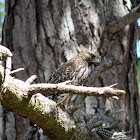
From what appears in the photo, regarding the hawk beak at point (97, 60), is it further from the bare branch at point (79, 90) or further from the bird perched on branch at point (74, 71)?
the bare branch at point (79, 90)

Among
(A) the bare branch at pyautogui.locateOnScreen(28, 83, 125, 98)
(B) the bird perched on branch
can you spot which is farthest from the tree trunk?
(A) the bare branch at pyautogui.locateOnScreen(28, 83, 125, 98)

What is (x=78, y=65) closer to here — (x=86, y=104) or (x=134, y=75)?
(x=86, y=104)

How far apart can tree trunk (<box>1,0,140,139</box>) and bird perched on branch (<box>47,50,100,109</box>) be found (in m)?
0.08

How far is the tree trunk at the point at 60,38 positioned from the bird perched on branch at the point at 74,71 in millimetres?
82

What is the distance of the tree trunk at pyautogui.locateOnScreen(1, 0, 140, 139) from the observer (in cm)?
361

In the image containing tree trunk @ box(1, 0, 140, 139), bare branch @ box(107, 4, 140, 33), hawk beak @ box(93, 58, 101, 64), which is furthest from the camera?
hawk beak @ box(93, 58, 101, 64)

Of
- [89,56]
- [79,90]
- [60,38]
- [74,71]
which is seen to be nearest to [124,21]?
[89,56]

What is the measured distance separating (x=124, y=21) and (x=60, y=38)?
98cm

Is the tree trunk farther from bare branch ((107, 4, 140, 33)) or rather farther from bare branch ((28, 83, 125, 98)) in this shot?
bare branch ((28, 83, 125, 98))

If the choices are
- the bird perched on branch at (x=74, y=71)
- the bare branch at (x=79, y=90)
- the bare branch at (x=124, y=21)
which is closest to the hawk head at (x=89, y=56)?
the bird perched on branch at (x=74, y=71)

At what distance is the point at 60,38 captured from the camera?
362cm

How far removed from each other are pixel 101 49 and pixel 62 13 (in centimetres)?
82

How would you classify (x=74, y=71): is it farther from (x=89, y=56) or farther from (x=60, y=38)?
(x=60, y=38)

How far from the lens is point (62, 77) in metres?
3.83
